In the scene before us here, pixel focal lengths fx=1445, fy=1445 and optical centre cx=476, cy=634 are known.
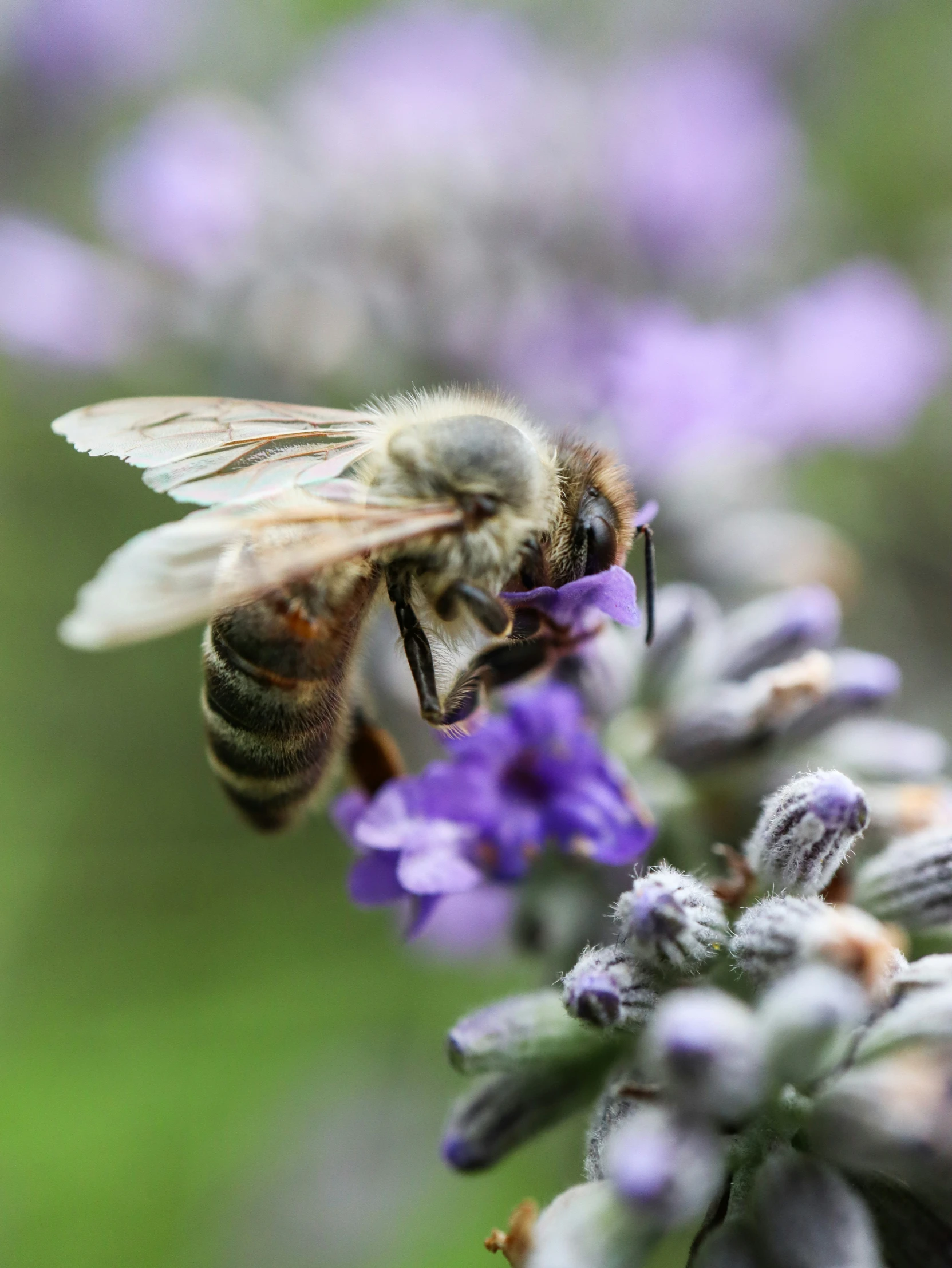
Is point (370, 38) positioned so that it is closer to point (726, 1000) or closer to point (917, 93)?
point (917, 93)

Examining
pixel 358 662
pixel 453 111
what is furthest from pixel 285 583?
pixel 453 111

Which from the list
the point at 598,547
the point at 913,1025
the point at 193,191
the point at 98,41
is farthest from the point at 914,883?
the point at 98,41

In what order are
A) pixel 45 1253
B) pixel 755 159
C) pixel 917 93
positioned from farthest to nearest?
pixel 917 93 < pixel 755 159 < pixel 45 1253

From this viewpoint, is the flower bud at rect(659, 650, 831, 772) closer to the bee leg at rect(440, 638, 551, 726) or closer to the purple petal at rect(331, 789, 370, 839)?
the bee leg at rect(440, 638, 551, 726)

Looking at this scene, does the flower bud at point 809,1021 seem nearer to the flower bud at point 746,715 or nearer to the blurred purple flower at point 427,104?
the flower bud at point 746,715

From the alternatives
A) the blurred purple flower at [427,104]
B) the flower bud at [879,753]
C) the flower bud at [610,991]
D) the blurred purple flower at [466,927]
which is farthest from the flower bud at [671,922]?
the blurred purple flower at [427,104]

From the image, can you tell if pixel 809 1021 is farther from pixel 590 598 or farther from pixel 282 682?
pixel 282 682
